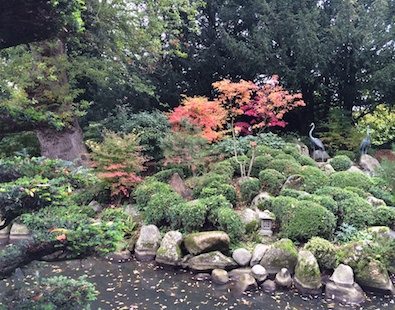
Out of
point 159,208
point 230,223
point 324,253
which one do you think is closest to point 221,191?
point 230,223

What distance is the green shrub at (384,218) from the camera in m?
5.75

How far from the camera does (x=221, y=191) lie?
6.53 metres

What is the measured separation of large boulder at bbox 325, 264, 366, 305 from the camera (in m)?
4.41

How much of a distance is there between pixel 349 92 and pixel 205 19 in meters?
4.89

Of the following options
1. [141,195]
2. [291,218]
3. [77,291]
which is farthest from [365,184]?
[77,291]

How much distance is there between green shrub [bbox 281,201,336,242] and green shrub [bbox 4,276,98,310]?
12.5 ft

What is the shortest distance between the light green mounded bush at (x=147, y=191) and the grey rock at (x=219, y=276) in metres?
2.08

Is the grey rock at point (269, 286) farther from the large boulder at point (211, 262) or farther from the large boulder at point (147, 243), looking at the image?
the large boulder at point (147, 243)

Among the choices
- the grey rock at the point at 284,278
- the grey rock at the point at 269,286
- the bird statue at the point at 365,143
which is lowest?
the grey rock at the point at 269,286

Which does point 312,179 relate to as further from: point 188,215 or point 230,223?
point 188,215

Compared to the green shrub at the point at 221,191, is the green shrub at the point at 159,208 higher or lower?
lower

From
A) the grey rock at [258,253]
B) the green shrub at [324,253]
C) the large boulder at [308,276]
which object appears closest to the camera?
the large boulder at [308,276]

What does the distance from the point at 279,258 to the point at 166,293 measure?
5.15ft

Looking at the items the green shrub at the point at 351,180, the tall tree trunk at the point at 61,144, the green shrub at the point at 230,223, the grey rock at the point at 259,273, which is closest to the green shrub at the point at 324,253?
the grey rock at the point at 259,273
